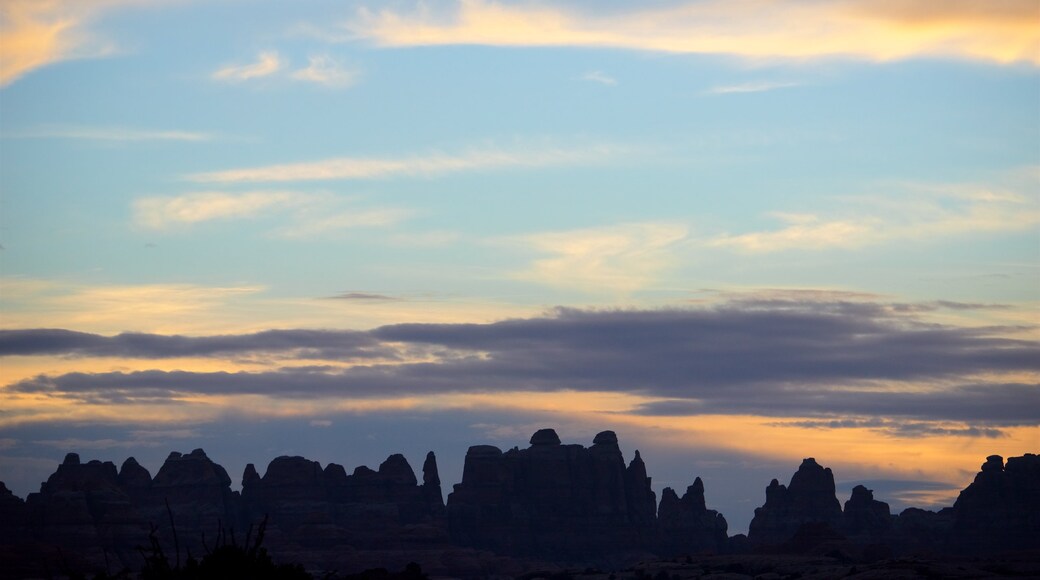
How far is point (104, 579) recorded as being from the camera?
63.8 metres

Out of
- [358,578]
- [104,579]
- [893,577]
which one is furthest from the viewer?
[893,577]

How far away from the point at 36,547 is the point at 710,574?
296 feet

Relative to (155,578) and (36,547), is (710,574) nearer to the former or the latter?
(36,547)

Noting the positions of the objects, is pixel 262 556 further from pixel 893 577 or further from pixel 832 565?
pixel 832 565

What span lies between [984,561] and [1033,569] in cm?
2134

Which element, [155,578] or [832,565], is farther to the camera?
[832,565]

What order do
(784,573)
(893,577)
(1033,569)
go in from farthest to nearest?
(784,573) → (1033,569) → (893,577)

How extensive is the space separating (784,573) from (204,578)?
144821 mm

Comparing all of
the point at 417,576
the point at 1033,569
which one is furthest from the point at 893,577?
the point at 417,576

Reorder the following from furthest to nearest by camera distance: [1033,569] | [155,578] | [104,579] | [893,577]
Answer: [1033,569], [893,577], [104,579], [155,578]

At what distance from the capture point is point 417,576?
168m

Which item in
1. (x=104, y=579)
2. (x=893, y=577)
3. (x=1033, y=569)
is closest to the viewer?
(x=104, y=579)

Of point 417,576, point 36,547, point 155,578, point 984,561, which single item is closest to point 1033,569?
point 984,561

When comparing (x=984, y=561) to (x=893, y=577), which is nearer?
(x=893, y=577)
